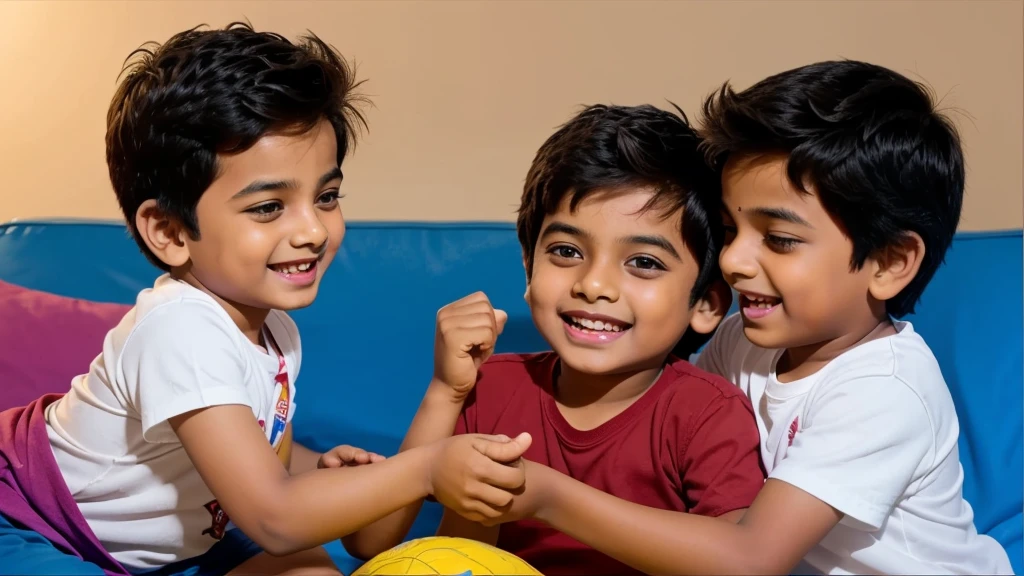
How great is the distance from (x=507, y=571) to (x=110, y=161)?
2.59 feet

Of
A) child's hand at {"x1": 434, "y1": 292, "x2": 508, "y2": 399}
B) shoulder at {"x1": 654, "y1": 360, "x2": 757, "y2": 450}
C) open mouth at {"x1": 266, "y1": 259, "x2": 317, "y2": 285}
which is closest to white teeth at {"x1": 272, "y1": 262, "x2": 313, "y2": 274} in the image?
open mouth at {"x1": 266, "y1": 259, "x2": 317, "y2": 285}

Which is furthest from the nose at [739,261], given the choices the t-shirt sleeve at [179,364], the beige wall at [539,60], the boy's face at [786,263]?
the beige wall at [539,60]

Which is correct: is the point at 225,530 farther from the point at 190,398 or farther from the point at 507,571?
the point at 507,571

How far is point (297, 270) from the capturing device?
1.36 metres

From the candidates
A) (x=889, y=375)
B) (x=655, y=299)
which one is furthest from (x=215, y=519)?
(x=889, y=375)

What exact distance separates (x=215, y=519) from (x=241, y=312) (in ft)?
0.97

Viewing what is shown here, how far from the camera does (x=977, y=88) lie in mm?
2402

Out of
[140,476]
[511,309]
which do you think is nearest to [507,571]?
[140,476]

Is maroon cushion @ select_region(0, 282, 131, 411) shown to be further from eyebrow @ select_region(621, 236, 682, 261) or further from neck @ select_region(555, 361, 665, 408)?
eyebrow @ select_region(621, 236, 682, 261)

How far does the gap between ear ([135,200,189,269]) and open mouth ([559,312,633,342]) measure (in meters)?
0.53

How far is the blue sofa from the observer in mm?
1774

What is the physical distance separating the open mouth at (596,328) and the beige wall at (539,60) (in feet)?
3.97

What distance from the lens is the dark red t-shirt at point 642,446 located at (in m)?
1.27

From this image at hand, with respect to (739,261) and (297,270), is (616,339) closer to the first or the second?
(739,261)
